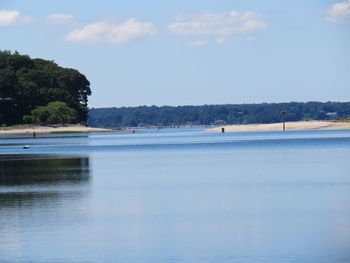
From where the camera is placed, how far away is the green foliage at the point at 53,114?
16150 centimetres

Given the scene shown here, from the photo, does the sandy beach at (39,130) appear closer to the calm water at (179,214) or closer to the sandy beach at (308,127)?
the sandy beach at (308,127)

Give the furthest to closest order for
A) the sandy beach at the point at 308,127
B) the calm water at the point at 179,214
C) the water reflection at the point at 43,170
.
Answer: the sandy beach at the point at 308,127, the water reflection at the point at 43,170, the calm water at the point at 179,214

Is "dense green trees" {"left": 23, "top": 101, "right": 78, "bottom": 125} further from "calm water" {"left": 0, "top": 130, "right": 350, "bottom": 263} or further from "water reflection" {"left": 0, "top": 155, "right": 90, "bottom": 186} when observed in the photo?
"calm water" {"left": 0, "top": 130, "right": 350, "bottom": 263}

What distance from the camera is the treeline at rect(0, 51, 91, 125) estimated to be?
164750 millimetres

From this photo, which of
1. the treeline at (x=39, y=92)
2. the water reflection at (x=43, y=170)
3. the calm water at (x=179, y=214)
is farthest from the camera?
the treeline at (x=39, y=92)

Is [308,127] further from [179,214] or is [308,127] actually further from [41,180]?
[179,214]

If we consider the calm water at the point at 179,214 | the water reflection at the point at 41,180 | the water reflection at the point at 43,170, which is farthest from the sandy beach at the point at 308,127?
the calm water at the point at 179,214

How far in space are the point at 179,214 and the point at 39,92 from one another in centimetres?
13899

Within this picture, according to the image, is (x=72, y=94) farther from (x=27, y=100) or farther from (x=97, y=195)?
(x=97, y=195)

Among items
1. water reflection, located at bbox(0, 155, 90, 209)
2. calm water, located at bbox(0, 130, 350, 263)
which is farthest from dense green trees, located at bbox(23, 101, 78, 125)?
calm water, located at bbox(0, 130, 350, 263)

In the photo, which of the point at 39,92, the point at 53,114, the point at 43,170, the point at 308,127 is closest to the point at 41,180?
the point at 43,170

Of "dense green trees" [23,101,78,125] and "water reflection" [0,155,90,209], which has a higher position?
"dense green trees" [23,101,78,125]

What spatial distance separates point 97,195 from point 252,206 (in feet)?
29.6

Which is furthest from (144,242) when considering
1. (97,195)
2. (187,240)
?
(97,195)
